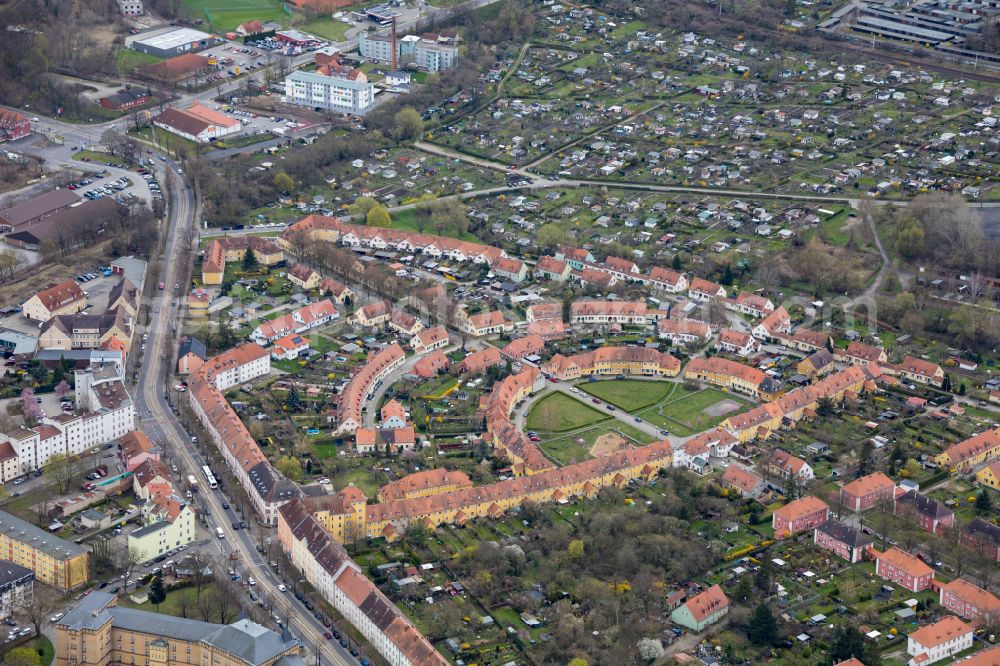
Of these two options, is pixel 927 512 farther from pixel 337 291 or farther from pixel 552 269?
pixel 337 291

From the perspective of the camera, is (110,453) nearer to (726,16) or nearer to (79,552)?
(79,552)

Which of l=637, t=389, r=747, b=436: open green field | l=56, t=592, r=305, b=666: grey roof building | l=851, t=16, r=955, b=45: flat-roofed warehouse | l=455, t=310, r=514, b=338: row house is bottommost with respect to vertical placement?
l=637, t=389, r=747, b=436: open green field

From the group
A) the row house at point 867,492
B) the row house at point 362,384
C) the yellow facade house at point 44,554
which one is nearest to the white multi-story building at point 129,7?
the row house at point 362,384

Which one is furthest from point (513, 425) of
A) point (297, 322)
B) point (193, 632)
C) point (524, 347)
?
point (193, 632)

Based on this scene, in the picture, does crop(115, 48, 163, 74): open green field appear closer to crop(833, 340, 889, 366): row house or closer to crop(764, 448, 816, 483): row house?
crop(833, 340, 889, 366): row house

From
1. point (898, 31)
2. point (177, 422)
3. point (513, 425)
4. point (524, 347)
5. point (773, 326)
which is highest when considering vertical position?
point (898, 31)

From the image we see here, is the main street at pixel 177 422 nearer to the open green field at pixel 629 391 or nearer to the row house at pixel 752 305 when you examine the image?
the open green field at pixel 629 391

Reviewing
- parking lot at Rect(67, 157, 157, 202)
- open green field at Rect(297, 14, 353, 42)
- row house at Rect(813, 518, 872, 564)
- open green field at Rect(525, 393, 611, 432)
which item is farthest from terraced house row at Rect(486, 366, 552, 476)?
open green field at Rect(297, 14, 353, 42)
